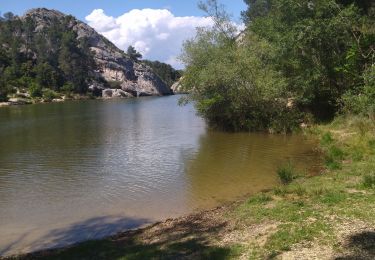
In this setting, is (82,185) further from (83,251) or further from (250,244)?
(250,244)

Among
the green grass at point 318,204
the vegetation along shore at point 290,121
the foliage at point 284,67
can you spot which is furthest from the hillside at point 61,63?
the green grass at point 318,204

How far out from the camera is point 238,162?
23.2 m

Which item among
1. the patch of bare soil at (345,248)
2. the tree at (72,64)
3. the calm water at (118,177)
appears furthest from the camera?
the tree at (72,64)

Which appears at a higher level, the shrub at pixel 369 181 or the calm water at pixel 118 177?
the shrub at pixel 369 181

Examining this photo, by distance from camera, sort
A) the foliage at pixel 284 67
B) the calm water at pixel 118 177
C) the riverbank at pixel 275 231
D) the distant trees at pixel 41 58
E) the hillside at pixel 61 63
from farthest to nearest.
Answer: the hillside at pixel 61 63
the distant trees at pixel 41 58
the foliage at pixel 284 67
the calm water at pixel 118 177
the riverbank at pixel 275 231

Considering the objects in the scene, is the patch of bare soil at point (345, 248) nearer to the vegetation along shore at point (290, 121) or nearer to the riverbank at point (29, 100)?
the vegetation along shore at point (290, 121)

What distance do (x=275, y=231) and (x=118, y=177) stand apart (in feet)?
39.7

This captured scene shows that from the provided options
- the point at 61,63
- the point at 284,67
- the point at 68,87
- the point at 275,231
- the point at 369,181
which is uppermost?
the point at 61,63

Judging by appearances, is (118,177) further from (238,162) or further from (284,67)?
(284,67)

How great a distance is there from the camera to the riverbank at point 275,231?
8.80 meters

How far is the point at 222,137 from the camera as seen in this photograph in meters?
32.9

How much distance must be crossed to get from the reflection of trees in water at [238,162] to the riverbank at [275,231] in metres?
3.21

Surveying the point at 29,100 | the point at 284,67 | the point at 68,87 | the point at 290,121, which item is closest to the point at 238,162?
the point at 290,121

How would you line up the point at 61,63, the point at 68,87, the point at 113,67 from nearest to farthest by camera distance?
the point at 68,87 < the point at 61,63 < the point at 113,67
